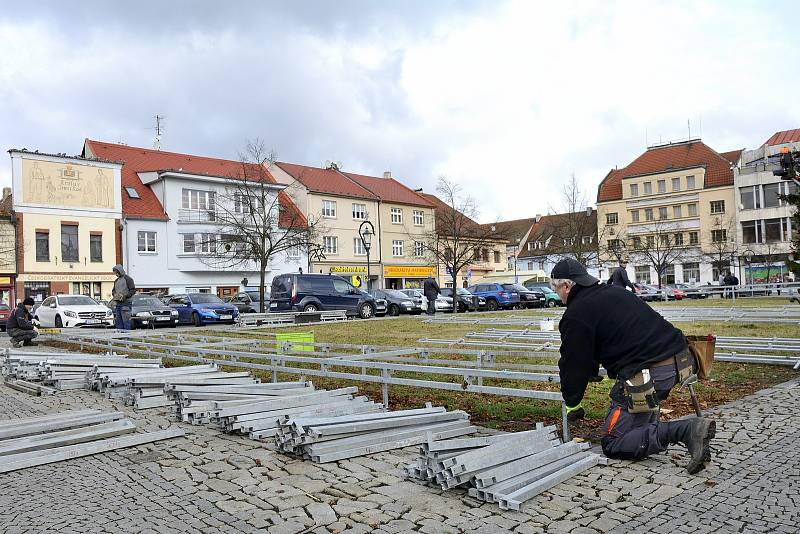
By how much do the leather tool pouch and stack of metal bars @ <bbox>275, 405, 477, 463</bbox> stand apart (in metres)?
1.68

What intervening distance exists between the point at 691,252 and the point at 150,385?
6699cm

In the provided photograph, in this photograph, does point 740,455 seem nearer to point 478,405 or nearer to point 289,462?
point 478,405

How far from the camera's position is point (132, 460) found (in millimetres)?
6152

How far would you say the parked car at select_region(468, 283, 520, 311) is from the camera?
3984 centimetres

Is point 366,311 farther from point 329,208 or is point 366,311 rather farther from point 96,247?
point 329,208

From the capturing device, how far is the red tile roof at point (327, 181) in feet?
186

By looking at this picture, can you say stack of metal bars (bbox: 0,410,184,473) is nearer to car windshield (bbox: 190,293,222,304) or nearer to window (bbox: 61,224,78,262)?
car windshield (bbox: 190,293,222,304)

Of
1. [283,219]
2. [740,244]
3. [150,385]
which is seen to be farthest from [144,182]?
[740,244]

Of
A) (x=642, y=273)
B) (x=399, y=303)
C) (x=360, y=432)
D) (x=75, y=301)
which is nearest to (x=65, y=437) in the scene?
(x=360, y=432)

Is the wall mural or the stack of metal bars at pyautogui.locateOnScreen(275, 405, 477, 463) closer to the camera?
the stack of metal bars at pyautogui.locateOnScreen(275, 405, 477, 463)

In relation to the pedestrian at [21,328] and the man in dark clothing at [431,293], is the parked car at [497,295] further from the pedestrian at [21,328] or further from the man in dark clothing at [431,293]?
the pedestrian at [21,328]

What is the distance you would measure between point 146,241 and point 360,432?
1674 inches

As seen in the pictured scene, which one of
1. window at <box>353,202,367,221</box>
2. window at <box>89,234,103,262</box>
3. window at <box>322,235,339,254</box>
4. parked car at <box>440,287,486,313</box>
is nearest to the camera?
parked car at <box>440,287,486,313</box>

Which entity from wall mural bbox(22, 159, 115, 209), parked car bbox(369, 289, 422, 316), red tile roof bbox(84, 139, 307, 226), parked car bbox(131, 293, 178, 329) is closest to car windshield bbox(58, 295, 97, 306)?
parked car bbox(131, 293, 178, 329)
